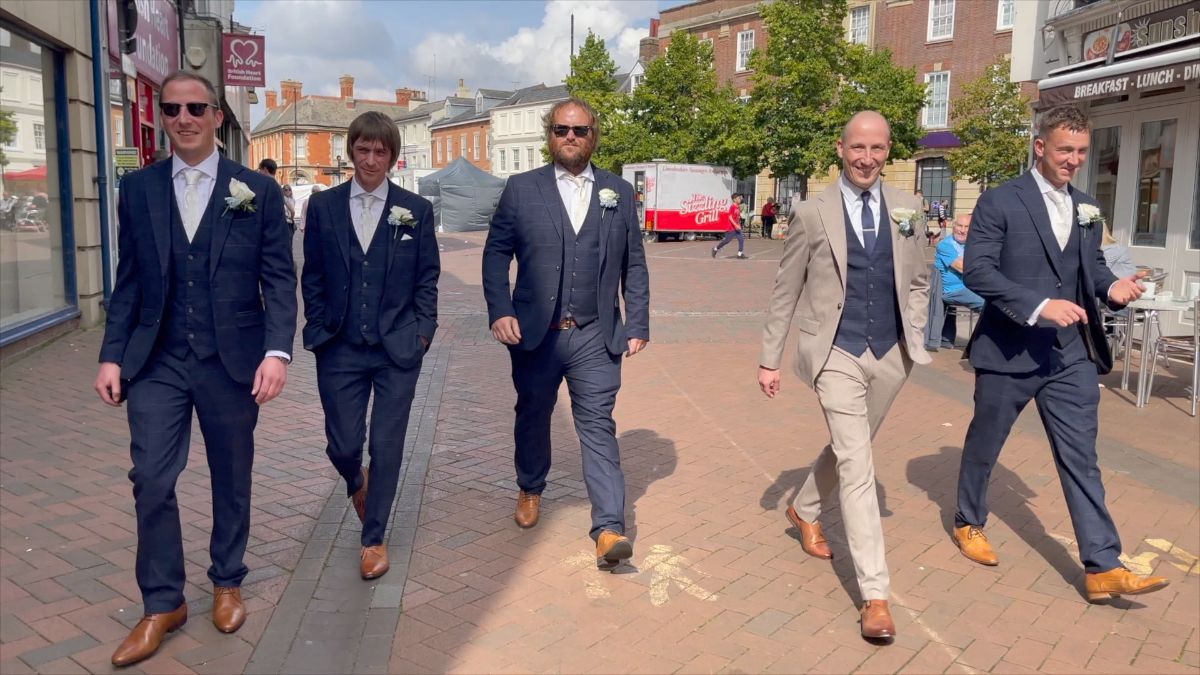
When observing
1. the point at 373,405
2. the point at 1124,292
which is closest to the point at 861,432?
the point at 1124,292

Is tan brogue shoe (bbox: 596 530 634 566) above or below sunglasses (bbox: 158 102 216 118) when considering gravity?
below

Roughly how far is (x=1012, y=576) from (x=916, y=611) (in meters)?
0.67

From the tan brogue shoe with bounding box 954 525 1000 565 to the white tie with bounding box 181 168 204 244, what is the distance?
11.4 feet

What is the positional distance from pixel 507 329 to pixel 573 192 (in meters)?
0.67

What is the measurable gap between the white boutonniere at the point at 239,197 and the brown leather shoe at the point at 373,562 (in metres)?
1.54

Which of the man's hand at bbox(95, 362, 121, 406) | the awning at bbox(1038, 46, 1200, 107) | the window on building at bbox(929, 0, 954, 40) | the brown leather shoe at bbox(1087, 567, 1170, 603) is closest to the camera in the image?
the man's hand at bbox(95, 362, 121, 406)

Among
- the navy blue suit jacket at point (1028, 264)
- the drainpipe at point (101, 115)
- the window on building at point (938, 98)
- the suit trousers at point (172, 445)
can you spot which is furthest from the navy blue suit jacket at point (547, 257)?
the window on building at point (938, 98)

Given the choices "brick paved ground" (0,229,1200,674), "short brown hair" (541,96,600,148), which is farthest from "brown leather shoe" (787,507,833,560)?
"short brown hair" (541,96,600,148)

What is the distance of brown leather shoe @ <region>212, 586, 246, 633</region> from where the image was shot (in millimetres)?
3652

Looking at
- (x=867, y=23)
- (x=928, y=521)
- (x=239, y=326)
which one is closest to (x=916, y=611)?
(x=928, y=521)

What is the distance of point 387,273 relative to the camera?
13.5 feet

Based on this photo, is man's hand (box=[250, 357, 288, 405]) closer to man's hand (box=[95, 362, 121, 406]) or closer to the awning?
man's hand (box=[95, 362, 121, 406])

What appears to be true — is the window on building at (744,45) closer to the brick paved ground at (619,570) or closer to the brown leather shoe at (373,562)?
the brick paved ground at (619,570)

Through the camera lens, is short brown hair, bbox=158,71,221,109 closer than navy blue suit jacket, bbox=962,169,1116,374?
Yes
